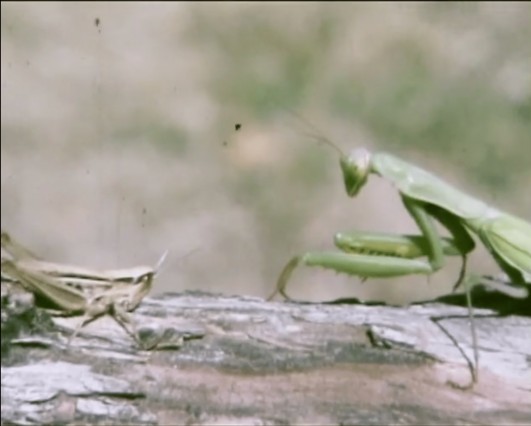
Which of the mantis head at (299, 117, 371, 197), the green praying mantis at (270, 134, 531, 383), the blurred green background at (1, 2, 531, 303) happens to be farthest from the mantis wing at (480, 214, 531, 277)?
the blurred green background at (1, 2, 531, 303)

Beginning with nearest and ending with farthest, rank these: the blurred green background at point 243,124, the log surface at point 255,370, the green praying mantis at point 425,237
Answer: the log surface at point 255,370 → the green praying mantis at point 425,237 → the blurred green background at point 243,124

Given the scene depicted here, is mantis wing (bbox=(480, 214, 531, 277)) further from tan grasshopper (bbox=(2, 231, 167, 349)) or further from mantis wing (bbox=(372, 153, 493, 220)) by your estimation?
tan grasshopper (bbox=(2, 231, 167, 349))

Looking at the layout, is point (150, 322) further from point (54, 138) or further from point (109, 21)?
point (109, 21)

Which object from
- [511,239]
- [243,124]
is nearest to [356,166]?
[511,239]

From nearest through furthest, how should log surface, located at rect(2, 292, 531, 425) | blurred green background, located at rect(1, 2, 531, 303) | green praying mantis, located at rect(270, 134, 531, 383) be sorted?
1. log surface, located at rect(2, 292, 531, 425)
2. green praying mantis, located at rect(270, 134, 531, 383)
3. blurred green background, located at rect(1, 2, 531, 303)

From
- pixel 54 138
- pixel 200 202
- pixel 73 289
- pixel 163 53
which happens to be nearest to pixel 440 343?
pixel 73 289

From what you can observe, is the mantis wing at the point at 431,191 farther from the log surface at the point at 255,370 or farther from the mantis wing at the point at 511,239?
the log surface at the point at 255,370

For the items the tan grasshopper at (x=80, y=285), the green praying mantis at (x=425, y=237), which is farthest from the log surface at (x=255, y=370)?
the green praying mantis at (x=425, y=237)

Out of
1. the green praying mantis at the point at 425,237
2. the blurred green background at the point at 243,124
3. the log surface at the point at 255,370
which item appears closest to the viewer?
the log surface at the point at 255,370
